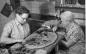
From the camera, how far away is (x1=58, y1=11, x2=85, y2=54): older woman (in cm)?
171

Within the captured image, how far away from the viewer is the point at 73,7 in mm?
3125

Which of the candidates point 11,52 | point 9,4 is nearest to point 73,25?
point 11,52

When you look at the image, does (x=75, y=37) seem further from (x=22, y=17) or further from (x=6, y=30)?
(x=6, y=30)

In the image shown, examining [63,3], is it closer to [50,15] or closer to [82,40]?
[50,15]

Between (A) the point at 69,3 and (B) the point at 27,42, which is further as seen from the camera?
(A) the point at 69,3

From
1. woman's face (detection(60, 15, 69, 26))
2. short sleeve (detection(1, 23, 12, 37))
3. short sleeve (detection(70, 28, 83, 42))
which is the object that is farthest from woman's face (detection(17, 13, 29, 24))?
short sleeve (detection(70, 28, 83, 42))

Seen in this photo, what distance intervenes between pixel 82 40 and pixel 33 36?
81 cm

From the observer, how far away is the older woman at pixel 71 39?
1.71 m

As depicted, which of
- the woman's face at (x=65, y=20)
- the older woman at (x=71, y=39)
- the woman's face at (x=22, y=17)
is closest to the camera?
the older woman at (x=71, y=39)

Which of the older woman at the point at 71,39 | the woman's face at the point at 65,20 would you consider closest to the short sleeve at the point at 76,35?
the older woman at the point at 71,39

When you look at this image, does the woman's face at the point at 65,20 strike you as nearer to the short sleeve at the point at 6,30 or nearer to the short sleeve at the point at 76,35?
the short sleeve at the point at 76,35

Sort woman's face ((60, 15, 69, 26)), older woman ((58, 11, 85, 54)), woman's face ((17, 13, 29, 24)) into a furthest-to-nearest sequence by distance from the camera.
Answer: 1. woman's face ((60, 15, 69, 26))
2. woman's face ((17, 13, 29, 24))
3. older woman ((58, 11, 85, 54))

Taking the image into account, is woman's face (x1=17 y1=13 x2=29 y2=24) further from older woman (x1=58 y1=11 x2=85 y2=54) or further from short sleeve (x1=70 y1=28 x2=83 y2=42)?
short sleeve (x1=70 y1=28 x2=83 y2=42)

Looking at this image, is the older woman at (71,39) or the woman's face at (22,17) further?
the woman's face at (22,17)
